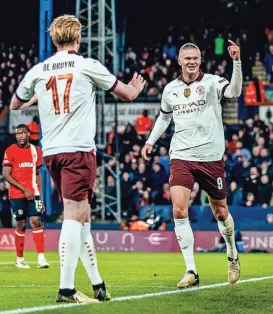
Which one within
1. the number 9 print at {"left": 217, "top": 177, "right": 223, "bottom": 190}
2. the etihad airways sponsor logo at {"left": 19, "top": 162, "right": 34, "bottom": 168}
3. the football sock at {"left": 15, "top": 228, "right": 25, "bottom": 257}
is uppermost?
the number 9 print at {"left": 217, "top": 177, "right": 223, "bottom": 190}

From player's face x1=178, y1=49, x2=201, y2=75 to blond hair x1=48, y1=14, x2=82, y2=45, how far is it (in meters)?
2.68

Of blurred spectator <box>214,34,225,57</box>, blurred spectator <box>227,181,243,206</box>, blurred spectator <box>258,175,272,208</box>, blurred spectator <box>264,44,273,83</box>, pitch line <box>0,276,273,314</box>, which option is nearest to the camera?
pitch line <box>0,276,273,314</box>

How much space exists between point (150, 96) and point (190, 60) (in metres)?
18.4

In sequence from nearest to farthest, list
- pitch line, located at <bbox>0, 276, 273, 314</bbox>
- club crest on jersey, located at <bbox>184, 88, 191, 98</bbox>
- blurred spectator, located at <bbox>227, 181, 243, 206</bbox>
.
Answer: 1. pitch line, located at <bbox>0, 276, 273, 314</bbox>
2. club crest on jersey, located at <bbox>184, 88, 191, 98</bbox>
3. blurred spectator, located at <bbox>227, 181, 243, 206</bbox>

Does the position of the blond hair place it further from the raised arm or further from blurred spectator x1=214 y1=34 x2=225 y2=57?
blurred spectator x1=214 y1=34 x2=225 y2=57

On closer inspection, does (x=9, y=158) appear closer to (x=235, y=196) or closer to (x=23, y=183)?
(x=23, y=183)

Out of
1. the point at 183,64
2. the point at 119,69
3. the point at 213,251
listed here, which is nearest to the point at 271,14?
the point at 119,69

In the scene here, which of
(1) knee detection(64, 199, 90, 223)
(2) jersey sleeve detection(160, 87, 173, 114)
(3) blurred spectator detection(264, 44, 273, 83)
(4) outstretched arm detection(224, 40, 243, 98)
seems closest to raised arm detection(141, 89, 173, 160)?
(2) jersey sleeve detection(160, 87, 173, 114)

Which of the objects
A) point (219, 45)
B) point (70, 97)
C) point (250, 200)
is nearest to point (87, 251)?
point (70, 97)

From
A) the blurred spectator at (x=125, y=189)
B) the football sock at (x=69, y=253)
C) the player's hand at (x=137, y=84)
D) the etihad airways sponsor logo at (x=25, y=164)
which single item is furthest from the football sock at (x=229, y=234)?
the blurred spectator at (x=125, y=189)

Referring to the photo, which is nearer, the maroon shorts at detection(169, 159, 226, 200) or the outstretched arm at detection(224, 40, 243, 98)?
the outstretched arm at detection(224, 40, 243, 98)

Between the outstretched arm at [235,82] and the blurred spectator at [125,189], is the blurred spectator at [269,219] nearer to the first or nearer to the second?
the blurred spectator at [125,189]

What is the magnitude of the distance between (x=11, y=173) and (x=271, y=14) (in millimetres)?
17576

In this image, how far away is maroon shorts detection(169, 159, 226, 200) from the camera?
9547mm
